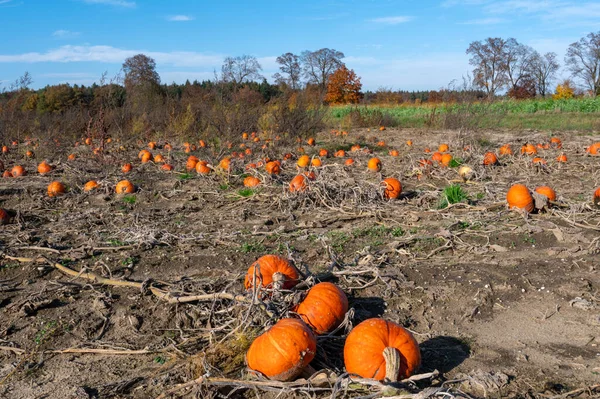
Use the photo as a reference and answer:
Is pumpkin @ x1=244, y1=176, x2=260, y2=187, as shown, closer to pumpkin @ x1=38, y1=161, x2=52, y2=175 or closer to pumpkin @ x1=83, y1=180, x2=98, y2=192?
pumpkin @ x1=83, y1=180, x2=98, y2=192

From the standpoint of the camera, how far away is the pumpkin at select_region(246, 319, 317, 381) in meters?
2.87

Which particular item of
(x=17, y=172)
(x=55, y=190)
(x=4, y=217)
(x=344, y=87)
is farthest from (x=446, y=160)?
(x=344, y=87)

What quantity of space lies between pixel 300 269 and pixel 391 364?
1.75 meters

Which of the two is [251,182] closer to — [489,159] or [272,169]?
[272,169]

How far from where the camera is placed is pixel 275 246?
553 cm

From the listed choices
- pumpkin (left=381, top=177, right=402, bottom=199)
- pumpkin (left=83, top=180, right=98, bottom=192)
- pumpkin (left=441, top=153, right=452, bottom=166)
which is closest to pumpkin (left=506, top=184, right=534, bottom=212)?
pumpkin (left=381, top=177, right=402, bottom=199)

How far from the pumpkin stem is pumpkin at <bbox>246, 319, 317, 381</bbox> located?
430 mm

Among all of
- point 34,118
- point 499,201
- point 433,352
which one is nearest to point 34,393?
point 433,352

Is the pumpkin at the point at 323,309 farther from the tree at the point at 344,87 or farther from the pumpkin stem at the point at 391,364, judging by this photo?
the tree at the point at 344,87

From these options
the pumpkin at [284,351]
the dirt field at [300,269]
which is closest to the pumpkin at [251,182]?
the dirt field at [300,269]

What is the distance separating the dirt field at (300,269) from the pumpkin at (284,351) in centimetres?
10

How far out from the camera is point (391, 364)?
2756mm

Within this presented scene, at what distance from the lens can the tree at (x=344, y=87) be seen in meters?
54.1

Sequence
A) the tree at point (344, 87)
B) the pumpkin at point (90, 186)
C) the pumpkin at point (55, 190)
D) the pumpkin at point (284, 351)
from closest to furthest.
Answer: the pumpkin at point (284, 351)
the pumpkin at point (55, 190)
the pumpkin at point (90, 186)
the tree at point (344, 87)
